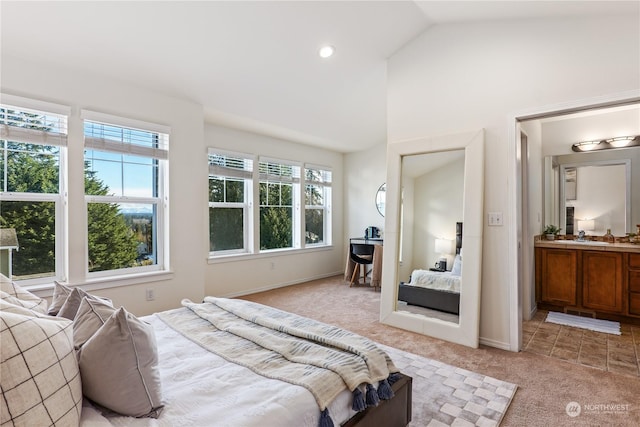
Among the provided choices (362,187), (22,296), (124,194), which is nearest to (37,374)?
(22,296)

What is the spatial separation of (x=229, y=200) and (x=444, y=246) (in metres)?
3.05

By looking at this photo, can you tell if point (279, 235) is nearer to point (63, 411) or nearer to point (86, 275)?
point (86, 275)

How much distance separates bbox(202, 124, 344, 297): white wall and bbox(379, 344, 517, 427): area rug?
9.31 ft

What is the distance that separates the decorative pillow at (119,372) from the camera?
1.09 m

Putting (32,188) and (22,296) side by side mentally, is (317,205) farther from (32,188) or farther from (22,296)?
(22,296)

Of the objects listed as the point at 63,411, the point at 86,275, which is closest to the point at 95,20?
the point at 86,275

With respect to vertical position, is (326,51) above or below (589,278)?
above

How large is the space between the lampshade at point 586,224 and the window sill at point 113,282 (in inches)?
195

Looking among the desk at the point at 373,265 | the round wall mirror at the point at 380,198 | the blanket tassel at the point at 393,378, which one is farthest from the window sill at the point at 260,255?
the blanket tassel at the point at 393,378

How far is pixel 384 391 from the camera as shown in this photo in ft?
5.11

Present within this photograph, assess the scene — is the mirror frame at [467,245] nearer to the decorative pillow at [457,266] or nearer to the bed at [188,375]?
the decorative pillow at [457,266]

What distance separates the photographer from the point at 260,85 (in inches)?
148

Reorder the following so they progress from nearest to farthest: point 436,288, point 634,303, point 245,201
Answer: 1. point 436,288
2. point 634,303
3. point 245,201

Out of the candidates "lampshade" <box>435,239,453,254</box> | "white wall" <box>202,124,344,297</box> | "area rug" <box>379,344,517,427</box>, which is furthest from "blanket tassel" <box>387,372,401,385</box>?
"white wall" <box>202,124,344,297</box>
